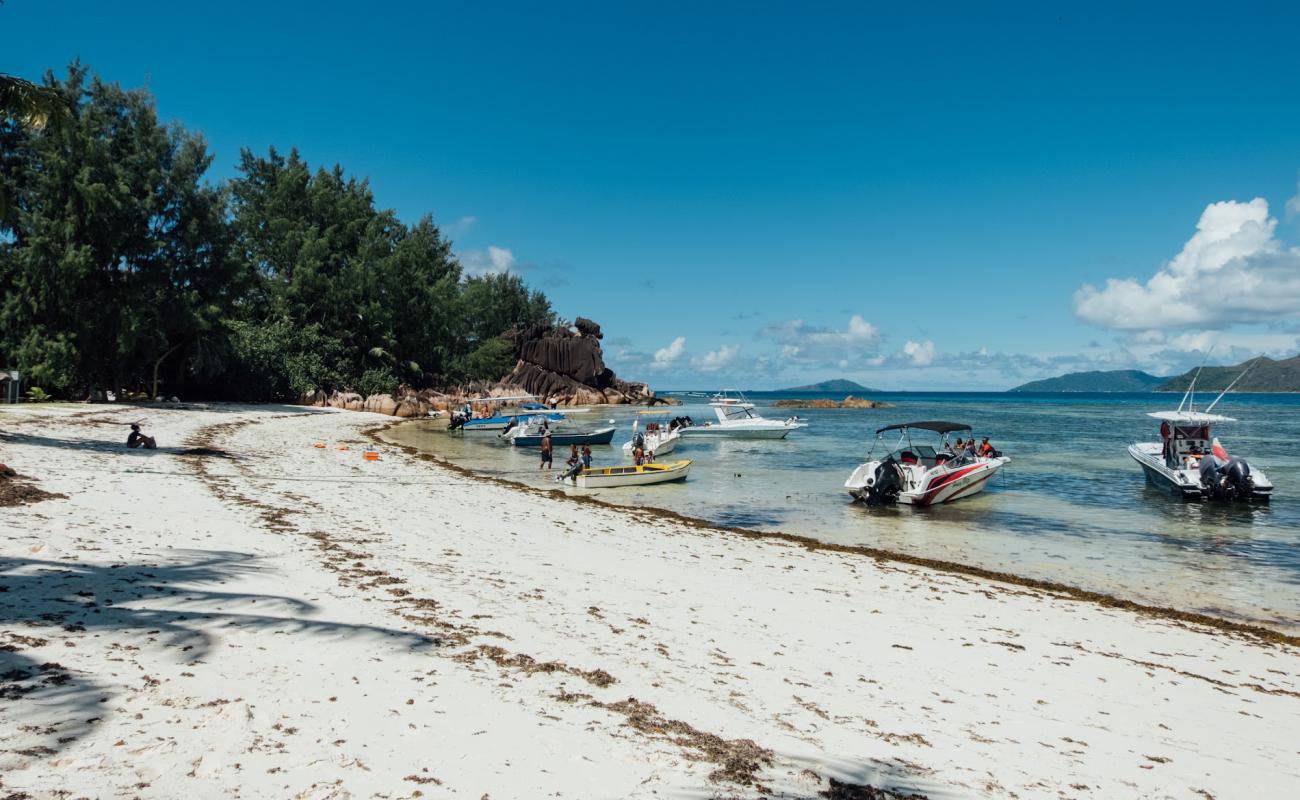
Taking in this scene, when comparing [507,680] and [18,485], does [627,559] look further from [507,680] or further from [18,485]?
[18,485]

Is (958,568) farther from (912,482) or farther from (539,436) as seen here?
(539,436)

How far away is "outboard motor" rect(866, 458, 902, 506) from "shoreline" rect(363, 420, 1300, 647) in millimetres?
5760

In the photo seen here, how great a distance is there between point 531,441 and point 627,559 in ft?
92.2

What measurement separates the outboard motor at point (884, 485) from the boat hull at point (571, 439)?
787 inches

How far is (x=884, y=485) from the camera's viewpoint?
22.4 m

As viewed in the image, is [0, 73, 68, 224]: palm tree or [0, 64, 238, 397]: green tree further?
[0, 64, 238, 397]: green tree

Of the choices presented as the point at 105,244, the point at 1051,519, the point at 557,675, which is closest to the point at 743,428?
A: the point at 1051,519

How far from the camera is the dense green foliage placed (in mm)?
34812

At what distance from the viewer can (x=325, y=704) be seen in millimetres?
5102

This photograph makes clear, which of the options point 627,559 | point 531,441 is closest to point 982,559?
point 627,559

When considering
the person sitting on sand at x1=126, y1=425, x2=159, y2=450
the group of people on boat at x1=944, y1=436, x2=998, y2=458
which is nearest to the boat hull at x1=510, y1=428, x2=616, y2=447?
the person sitting on sand at x1=126, y1=425, x2=159, y2=450

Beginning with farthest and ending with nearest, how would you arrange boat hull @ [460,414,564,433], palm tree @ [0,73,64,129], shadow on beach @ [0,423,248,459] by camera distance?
boat hull @ [460,414,564,433], shadow on beach @ [0,423,248,459], palm tree @ [0,73,64,129]

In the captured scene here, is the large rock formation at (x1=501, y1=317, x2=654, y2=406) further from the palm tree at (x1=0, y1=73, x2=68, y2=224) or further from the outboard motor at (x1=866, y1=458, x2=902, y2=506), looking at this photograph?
the palm tree at (x1=0, y1=73, x2=68, y2=224)

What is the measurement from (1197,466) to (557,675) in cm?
2727
